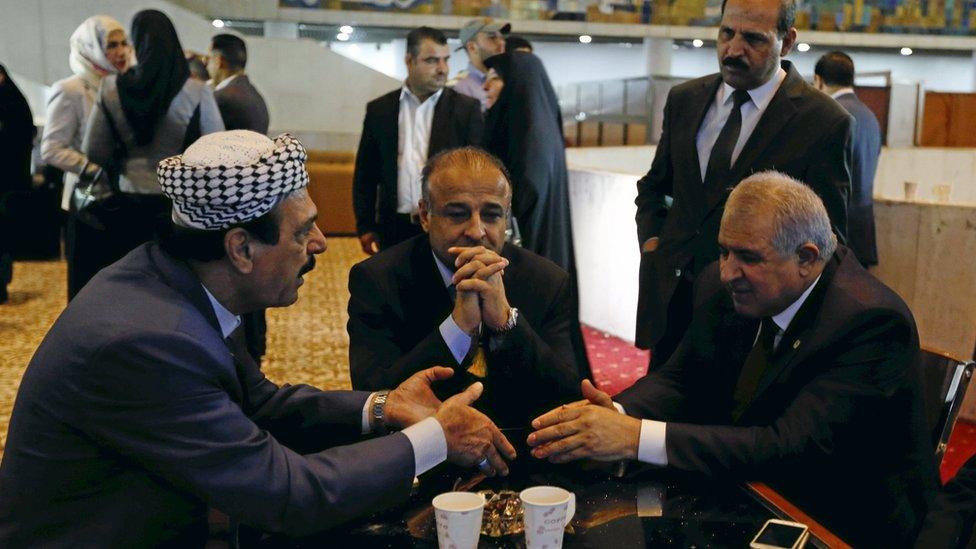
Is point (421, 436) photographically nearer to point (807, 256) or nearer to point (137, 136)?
point (807, 256)

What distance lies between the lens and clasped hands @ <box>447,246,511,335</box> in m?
2.35

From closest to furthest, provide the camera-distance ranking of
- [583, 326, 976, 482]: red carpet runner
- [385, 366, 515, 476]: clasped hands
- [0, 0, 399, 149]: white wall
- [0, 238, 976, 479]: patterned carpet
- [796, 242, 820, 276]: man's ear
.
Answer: [385, 366, 515, 476]: clasped hands, [796, 242, 820, 276]: man's ear, [583, 326, 976, 482]: red carpet runner, [0, 238, 976, 479]: patterned carpet, [0, 0, 399, 149]: white wall

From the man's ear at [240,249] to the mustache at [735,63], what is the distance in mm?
1820

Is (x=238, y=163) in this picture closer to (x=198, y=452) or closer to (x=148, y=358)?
(x=148, y=358)

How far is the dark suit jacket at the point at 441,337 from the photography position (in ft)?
7.89

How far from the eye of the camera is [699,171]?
3223 millimetres

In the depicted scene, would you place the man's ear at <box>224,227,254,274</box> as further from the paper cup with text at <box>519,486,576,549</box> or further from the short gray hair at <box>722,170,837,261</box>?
the short gray hair at <box>722,170,837,261</box>

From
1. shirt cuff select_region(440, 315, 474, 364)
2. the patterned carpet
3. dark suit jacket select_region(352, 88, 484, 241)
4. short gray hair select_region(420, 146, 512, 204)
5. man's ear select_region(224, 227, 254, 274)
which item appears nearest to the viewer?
man's ear select_region(224, 227, 254, 274)

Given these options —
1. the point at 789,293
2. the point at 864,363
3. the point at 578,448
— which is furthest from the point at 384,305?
the point at 864,363

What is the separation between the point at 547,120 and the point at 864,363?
2.42 meters

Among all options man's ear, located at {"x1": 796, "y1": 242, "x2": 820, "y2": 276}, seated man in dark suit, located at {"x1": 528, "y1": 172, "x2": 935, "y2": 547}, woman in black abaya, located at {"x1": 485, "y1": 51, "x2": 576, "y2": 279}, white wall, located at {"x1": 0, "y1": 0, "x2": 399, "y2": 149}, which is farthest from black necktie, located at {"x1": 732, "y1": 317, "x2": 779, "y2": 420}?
white wall, located at {"x1": 0, "y1": 0, "x2": 399, "y2": 149}

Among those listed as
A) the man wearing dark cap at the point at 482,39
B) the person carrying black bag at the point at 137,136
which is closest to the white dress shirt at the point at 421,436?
the person carrying black bag at the point at 137,136

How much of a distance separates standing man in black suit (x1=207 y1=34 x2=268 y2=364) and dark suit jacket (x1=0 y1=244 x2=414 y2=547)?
3.11 metres

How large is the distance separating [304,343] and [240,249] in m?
4.20
